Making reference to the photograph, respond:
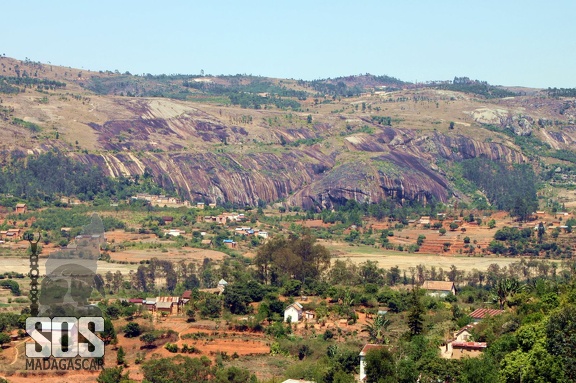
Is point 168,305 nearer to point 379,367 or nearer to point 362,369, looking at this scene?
point 362,369

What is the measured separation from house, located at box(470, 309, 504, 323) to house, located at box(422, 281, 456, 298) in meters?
16.6

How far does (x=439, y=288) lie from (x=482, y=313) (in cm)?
2119

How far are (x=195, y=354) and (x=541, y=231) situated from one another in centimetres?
7656

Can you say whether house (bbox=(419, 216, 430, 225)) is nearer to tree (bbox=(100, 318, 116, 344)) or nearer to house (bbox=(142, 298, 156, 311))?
house (bbox=(142, 298, 156, 311))

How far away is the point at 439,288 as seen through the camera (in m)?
87.2

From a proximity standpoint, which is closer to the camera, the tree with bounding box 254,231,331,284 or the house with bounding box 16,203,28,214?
the tree with bounding box 254,231,331,284

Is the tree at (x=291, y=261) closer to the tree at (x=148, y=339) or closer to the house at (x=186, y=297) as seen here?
the house at (x=186, y=297)

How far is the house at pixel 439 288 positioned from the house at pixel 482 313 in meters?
16.6

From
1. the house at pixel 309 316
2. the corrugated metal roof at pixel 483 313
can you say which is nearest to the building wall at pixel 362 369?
the corrugated metal roof at pixel 483 313

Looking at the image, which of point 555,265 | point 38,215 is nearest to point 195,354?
point 555,265

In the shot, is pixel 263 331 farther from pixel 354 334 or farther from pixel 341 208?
pixel 341 208

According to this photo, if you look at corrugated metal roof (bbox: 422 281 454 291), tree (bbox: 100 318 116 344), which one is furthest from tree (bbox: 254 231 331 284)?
tree (bbox: 100 318 116 344)

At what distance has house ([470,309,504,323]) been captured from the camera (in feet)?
210

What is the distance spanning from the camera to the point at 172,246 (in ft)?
395
